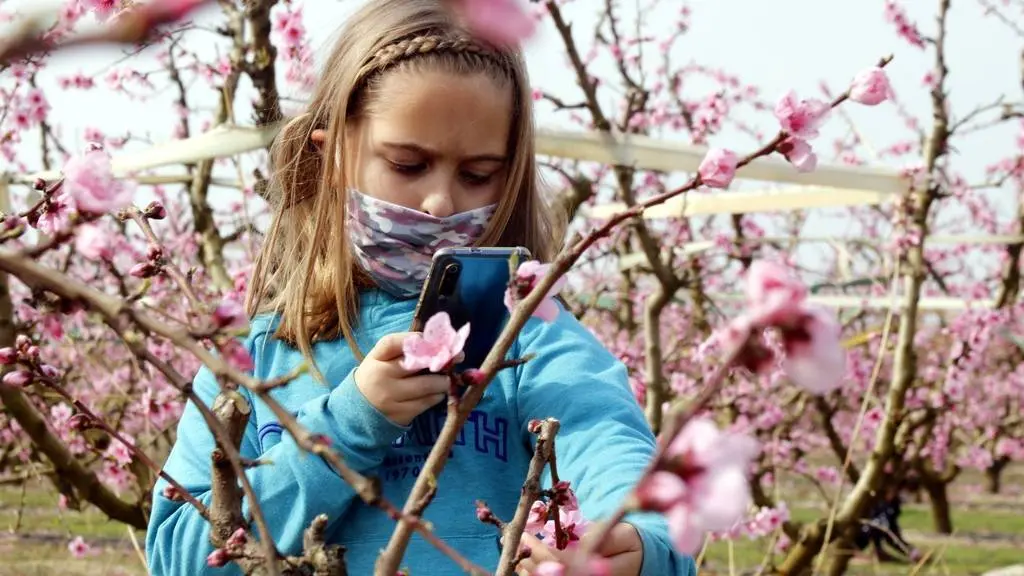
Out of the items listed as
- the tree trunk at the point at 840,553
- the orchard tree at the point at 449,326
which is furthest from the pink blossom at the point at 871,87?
the tree trunk at the point at 840,553

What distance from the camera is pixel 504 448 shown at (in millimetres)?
1541

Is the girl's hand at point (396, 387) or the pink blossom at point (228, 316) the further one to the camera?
the girl's hand at point (396, 387)

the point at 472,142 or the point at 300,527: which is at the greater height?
the point at 472,142

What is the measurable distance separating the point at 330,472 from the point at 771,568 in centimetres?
339

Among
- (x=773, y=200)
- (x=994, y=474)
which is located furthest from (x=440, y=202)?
(x=994, y=474)

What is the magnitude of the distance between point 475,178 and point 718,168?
67 centimetres

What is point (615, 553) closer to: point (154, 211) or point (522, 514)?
point (522, 514)

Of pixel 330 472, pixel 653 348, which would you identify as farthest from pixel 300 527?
pixel 653 348

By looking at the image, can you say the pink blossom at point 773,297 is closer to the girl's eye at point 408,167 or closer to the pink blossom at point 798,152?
the pink blossom at point 798,152

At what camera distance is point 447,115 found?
156cm

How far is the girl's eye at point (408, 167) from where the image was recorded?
63.3 inches

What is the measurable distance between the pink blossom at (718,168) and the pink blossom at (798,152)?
0.05 metres

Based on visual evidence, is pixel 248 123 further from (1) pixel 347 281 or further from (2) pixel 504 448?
(2) pixel 504 448

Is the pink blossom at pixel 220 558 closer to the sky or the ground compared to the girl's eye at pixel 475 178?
closer to the ground
